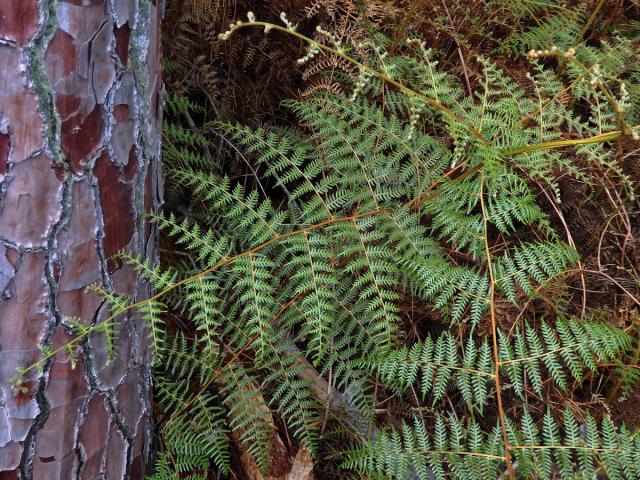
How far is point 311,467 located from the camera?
2035 millimetres

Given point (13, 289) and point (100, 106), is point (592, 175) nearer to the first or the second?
point (100, 106)

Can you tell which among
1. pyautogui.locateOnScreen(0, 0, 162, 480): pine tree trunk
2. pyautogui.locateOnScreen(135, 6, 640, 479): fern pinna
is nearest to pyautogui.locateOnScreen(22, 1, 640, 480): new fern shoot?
pyautogui.locateOnScreen(135, 6, 640, 479): fern pinna

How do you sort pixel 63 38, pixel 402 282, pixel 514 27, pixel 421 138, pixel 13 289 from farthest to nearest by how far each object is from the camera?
pixel 514 27
pixel 421 138
pixel 402 282
pixel 13 289
pixel 63 38

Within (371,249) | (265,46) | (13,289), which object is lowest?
(13,289)

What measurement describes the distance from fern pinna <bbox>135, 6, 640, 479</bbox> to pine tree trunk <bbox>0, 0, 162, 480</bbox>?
213 mm

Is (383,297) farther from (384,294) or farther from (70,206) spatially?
(70,206)

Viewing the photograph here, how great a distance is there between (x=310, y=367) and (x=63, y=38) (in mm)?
1447

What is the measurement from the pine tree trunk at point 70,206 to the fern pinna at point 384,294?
21 cm

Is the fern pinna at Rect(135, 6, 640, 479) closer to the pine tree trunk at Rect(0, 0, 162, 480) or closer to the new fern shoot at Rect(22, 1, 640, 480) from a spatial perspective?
the new fern shoot at Rect(22, 1, 640, 480)

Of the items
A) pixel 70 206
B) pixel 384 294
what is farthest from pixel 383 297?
pixel 70 206

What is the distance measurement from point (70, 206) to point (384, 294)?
1.01m

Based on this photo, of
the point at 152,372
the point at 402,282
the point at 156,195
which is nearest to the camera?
the point at 156,195

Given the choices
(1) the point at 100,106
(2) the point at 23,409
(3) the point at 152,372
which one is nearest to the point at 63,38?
(1) the point at 100,106

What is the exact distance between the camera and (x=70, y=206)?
1417 mm
